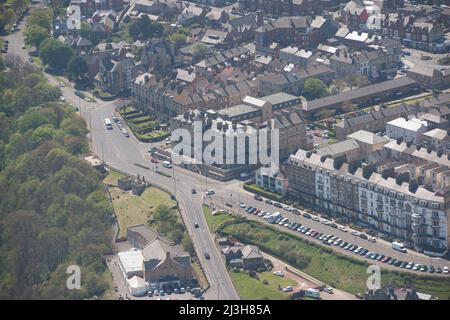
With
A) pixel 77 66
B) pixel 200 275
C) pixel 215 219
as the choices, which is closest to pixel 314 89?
pixel 77 66

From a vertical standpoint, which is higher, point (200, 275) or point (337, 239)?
point (337, 239)

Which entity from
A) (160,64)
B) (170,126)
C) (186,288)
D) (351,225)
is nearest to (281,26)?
(160,64)

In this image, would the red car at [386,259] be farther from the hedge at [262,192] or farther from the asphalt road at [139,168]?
the hedge at [262,192]

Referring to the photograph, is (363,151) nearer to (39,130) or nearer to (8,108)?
(39,130)

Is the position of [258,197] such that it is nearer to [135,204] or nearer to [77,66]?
[135,204]

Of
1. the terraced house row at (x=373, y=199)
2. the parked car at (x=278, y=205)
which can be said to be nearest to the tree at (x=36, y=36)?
the terraced house row at (x=373, y=199)

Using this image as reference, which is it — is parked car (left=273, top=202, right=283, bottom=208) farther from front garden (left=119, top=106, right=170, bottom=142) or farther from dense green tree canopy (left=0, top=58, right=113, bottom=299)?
front garden (left=119, top=106, right=170, bottom=142)
